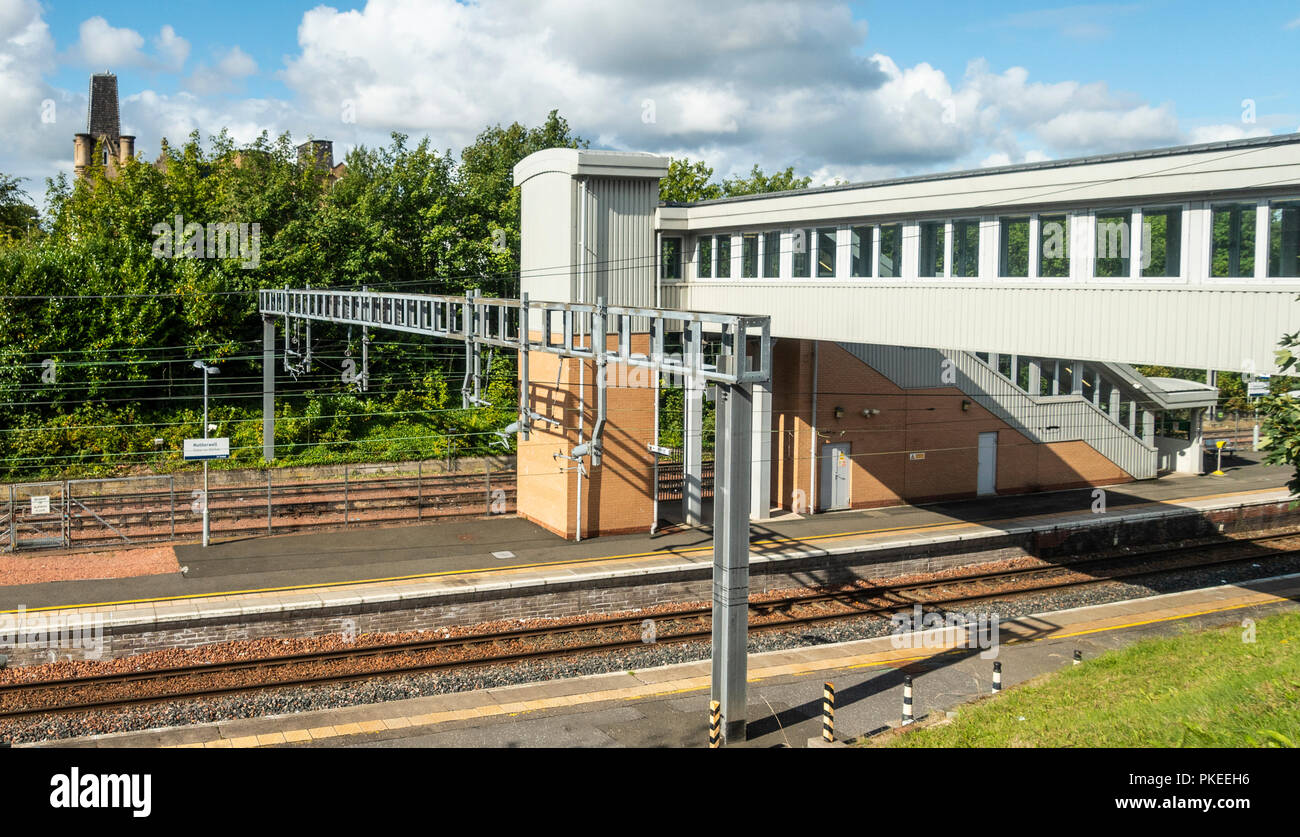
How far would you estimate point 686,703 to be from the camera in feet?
43.9

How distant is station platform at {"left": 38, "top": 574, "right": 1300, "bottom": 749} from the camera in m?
12.1

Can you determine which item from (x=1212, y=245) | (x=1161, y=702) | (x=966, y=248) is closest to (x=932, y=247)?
(x=966, y=248)

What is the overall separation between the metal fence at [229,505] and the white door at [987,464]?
12387 mm

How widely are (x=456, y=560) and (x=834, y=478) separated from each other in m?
9.68

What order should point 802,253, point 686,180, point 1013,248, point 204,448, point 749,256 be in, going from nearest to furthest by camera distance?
point 1013,248
point 802,253
point 204,448
point 749,256
point 686,180

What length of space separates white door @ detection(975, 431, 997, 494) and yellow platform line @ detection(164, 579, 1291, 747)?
29.7ft

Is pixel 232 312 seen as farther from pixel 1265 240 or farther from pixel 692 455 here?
pixel 1265 240

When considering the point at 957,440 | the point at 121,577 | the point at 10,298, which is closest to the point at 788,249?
the point at 957,440

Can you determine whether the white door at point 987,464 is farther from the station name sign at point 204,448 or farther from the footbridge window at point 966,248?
the station name sign at point 204,448

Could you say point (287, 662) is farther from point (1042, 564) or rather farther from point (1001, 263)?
point (1042, 564)

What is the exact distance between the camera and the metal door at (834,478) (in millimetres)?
23938

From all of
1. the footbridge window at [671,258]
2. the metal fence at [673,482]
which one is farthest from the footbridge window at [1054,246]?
the metal fence at [673,482]

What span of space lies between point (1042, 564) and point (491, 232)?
2132 centimetres

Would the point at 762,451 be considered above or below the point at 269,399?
below
